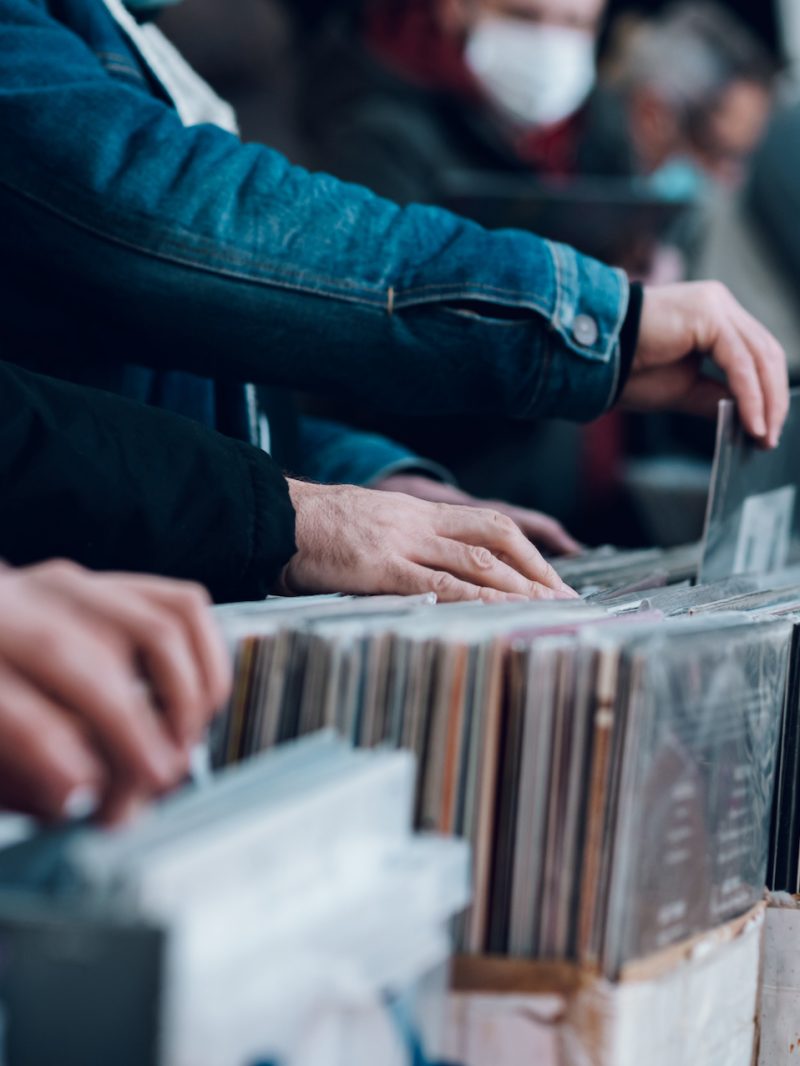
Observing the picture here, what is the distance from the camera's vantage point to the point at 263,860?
0.61 meters

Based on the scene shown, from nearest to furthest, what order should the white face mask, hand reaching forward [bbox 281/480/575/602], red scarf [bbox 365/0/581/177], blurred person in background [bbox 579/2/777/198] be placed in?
1. hand reaching forward [bbox 281/480/575/602]
2. red scarf [bbox 365/0/581/177]
3. the white face mask
4. blurred person in background [bbox 579/2/777/198]

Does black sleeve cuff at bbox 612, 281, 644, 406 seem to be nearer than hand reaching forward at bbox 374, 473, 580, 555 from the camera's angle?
Yes

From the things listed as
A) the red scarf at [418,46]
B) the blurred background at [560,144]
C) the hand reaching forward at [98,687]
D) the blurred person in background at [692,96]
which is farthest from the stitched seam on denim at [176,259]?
the blurred person in background at [692,96]

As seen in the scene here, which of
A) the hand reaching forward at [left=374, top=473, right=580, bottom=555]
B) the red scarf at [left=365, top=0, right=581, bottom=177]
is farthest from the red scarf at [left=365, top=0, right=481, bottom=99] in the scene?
the hand reaching forward at [left=374, top=473, right=580, bottom=555]

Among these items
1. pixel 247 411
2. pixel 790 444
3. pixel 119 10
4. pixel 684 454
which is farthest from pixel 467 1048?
pixel 684 454

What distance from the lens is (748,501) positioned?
137 cm

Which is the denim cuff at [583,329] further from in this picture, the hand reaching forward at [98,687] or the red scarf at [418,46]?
the red scarf at [418,46]

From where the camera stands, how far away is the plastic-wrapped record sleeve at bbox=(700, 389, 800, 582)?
1.29 metres

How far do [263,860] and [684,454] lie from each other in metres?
2.98

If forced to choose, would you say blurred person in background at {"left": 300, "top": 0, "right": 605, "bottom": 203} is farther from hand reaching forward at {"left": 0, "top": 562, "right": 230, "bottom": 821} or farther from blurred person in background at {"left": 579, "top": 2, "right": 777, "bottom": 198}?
hand reaching forward at {"left": 0, "top": 562, "right": 230, "bottom": 821}

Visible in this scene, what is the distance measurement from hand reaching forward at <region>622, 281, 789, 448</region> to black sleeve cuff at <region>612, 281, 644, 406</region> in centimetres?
1

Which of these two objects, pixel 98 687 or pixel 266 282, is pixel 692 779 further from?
pixel 266 282

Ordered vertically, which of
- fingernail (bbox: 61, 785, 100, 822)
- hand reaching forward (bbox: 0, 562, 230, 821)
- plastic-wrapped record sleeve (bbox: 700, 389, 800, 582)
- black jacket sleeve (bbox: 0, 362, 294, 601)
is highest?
plastic-wrapped record sleeve (bbox: 700, 389, 800, 582)

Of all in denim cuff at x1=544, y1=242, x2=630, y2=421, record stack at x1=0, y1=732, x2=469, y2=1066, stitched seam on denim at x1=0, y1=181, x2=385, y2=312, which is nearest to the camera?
record stack at x1=0, y1=732, x2=469, y2=1066
